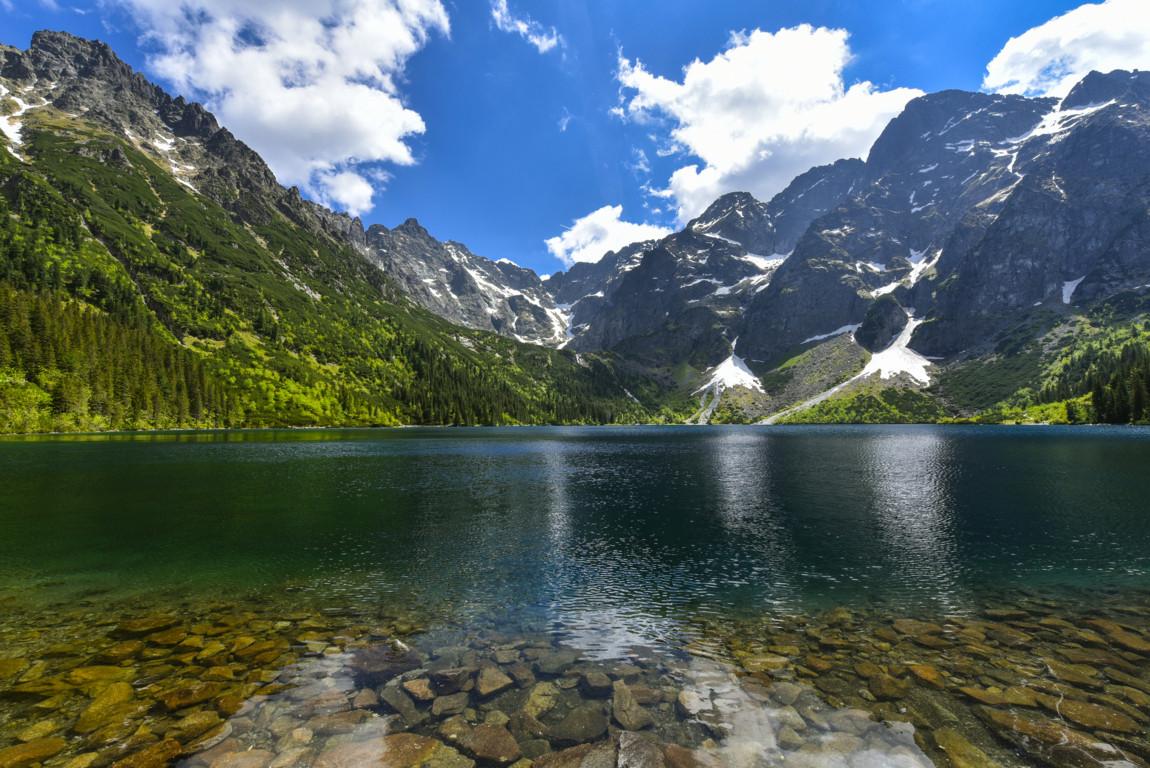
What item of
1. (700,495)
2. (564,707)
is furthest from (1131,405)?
(564,707)

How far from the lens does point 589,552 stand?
38.2 m

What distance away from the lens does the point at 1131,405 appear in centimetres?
19138

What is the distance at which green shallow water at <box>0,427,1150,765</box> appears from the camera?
Result: 24.2 metres

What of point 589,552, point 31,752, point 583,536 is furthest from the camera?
point 583,536

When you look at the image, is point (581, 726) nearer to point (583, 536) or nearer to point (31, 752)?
point (31, 752)

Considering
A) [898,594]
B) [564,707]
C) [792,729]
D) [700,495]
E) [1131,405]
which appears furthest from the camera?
[1131,405]

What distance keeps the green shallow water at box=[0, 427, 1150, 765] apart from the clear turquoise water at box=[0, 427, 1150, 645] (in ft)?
0.75

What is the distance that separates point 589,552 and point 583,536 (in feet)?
16.5

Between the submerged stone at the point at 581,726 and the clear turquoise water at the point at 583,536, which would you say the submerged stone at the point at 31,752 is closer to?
the submerged stone at the point at 581,726

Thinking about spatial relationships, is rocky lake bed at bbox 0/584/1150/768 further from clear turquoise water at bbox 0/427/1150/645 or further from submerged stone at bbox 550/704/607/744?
clear turquoise water at bbox 0/427/1150/645

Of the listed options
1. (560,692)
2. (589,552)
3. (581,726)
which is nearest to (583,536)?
Result: (589,552)

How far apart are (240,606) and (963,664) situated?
106ft

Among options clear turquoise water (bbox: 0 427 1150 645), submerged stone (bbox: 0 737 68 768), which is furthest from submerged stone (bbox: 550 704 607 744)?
submerged stone (bbox: 0 737 68 768)

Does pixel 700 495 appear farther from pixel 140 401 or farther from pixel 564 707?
pixel 140 401
